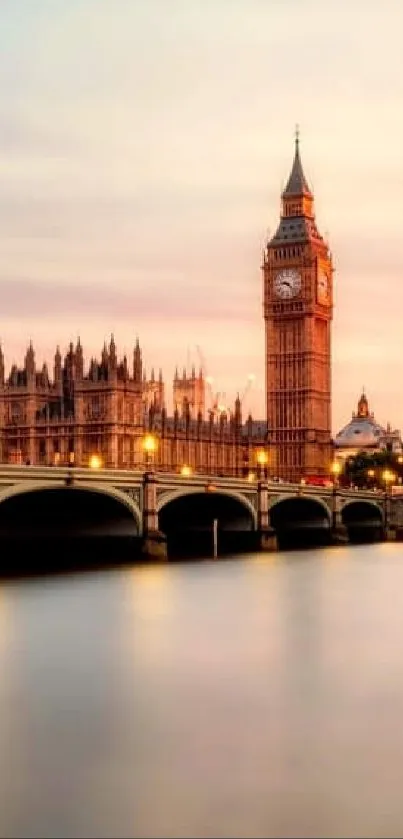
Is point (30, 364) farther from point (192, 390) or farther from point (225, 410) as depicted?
point (192, 390)

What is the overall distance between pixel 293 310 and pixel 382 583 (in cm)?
9616

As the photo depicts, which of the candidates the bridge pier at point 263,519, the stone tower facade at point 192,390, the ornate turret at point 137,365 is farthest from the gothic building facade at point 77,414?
the stone tower facade at point 192,390

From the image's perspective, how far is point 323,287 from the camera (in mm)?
149250

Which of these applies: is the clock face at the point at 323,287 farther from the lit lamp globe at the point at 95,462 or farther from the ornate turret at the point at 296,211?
the lit lamp globe at the point at 95,462

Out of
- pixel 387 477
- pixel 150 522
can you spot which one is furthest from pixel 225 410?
pixel 150 522

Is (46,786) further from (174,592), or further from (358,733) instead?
(174,592)

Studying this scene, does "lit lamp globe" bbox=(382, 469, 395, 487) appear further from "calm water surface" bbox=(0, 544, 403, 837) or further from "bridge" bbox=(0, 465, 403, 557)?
"calm water surface" bbox=(0, 544, 403, 837)

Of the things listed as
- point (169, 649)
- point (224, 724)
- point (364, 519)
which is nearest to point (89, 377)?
point (364, 519)

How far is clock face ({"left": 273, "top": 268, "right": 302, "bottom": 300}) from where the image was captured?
482ft

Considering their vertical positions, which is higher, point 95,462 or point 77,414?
point 77,414

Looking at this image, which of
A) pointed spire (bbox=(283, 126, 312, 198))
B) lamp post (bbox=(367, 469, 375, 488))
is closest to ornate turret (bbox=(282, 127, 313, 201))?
pointed spire (bbox=(283, 126, 312, 198))

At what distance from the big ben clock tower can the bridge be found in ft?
149

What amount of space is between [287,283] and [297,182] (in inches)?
638

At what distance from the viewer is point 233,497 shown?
2751 inches
